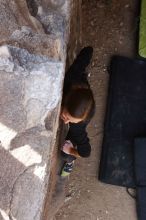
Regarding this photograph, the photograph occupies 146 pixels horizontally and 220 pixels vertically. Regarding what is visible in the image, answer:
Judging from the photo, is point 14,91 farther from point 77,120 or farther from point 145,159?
point 145,159

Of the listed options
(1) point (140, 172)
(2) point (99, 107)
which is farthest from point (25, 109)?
(1) point (140, 172)

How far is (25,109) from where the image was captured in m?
2.05

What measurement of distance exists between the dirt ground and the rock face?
132 cm

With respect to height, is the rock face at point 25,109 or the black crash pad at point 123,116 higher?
the rock face at point 25,109

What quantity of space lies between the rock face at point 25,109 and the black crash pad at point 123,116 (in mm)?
1376

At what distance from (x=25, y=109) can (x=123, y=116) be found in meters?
1.54

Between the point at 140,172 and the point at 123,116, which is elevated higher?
the point at 123,116

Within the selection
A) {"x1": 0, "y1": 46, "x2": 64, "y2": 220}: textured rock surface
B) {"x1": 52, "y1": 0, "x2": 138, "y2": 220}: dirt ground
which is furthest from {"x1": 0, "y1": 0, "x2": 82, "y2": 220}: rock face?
{"x1": 52, "y1": 0, "x2": 138, "y2": 220}: dirt ground

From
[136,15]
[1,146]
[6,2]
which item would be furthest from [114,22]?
[1,146]

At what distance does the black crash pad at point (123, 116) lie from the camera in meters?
3.44

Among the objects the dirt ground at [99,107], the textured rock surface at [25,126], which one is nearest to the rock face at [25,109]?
the textured rock surface at [25,126]

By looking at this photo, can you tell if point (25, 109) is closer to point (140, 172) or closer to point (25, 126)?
point (25, 126)

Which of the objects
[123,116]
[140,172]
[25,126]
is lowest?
[140,172]

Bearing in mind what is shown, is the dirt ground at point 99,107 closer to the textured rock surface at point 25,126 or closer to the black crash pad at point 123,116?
the black crash pad at point 123,116
